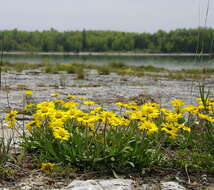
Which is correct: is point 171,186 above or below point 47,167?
below

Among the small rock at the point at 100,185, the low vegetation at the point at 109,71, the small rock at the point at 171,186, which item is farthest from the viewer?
the low vegetation at the point at 109,71

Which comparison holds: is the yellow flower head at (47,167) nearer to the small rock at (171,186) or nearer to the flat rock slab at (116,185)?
the flat rock slab at (116,185)

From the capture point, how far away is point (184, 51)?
115 meters

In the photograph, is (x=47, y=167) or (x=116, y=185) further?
(x=47, y=167)

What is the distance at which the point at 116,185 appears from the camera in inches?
107

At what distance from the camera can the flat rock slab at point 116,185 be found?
2.62m

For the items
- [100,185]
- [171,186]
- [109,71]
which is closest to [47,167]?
[100,185]

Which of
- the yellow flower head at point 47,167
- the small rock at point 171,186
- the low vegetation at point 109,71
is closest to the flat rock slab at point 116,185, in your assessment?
the small rock at point 171,186

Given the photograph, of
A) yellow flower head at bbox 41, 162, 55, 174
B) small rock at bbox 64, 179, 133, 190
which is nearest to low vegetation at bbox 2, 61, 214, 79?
yellow flower head at bbox 41, 162, 55, 174

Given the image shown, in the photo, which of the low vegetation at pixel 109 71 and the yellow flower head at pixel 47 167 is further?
the low vegetation at pixel 109 71

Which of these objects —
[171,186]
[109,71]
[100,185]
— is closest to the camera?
[100,185]

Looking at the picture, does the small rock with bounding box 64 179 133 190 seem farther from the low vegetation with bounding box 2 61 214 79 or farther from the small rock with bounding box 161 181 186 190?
the low vegetation with bounding box 2 61 214 79

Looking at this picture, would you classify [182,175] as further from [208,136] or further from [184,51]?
Result: [184,51]

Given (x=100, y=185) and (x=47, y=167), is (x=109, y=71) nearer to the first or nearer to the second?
(x=47, y=167)
